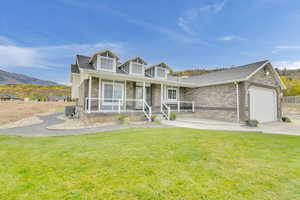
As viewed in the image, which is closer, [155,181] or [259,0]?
[155,181]

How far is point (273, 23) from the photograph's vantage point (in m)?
14.0

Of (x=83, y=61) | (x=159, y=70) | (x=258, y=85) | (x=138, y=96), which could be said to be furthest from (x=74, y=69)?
(x=258, y=85)

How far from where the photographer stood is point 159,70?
14.9 m

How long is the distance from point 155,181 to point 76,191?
123cm

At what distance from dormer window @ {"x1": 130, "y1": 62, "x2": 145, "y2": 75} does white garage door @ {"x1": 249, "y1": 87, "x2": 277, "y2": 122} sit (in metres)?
10.1

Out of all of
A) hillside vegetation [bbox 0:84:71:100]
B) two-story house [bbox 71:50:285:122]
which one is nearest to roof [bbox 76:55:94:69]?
two-story house [bbox 71:50:285:122]

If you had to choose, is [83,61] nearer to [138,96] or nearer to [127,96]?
[127,96]

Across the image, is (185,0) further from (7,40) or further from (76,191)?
(7,40)

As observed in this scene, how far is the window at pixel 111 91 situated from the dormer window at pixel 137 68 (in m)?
2.34

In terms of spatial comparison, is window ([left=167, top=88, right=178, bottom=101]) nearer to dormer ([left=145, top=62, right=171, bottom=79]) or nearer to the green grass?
dormer ([left=145, top=62, right=171, bottom=79])

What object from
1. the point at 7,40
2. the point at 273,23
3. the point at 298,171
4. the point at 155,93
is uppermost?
the point at 7,40

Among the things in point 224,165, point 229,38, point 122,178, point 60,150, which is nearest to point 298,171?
point 224,165

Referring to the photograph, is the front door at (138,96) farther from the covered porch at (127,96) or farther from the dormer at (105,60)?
the dormer at (105,60)

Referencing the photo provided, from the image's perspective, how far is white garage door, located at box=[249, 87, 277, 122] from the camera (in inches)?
449
